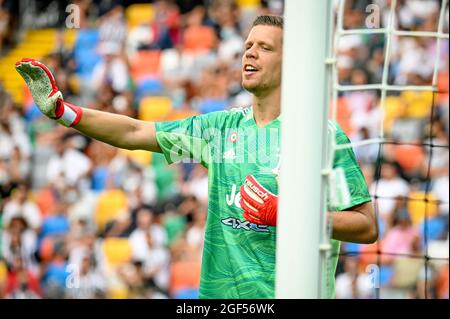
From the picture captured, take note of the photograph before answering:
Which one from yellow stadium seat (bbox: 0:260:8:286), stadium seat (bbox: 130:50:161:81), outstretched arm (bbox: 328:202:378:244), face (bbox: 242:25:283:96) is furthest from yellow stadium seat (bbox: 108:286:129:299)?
outstretched arm (bbox: 328:202:378:244)

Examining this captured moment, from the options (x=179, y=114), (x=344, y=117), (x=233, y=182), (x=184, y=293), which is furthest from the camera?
(x=179, y=114)

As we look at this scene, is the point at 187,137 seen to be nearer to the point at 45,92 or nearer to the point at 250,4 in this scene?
the point at 45,92

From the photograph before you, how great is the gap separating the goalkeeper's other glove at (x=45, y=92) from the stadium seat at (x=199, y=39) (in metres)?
5.93

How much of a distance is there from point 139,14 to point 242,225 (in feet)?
23.1

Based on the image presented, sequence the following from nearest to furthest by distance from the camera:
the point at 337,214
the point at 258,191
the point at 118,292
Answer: the point at 337,214, the point at 258,191, the point at 118,292

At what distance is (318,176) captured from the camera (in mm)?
3305

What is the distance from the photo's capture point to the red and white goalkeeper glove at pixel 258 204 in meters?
3.97

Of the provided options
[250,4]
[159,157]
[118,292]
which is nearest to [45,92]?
[118,292]

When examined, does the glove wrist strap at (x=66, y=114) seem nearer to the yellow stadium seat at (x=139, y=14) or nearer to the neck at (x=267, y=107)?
the neck at (x=267, y=107)

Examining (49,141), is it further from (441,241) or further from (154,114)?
(441,241)

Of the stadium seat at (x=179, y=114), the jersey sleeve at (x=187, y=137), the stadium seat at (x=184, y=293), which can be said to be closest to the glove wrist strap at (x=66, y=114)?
the jersey sleeve at (x=187, y=137)

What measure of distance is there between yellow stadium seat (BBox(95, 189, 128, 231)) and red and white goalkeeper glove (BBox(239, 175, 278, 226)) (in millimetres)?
5034

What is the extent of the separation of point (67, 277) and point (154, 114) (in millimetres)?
2121

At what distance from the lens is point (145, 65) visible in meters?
10.4
